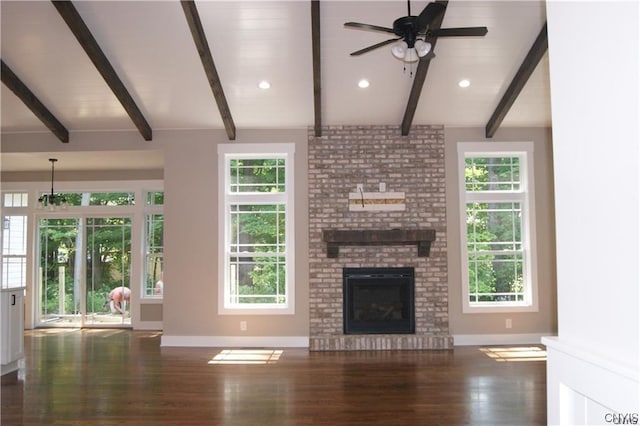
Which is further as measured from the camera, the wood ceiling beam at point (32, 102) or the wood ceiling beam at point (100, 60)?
the wood ceiling beam at point (32, 102)

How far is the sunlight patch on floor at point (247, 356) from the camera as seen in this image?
5738 mm

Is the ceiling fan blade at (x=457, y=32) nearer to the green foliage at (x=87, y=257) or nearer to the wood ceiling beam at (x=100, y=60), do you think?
the wood ceiling beam at (x=100, y=60)

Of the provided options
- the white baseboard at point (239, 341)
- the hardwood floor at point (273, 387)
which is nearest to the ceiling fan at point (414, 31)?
the hardwood floor at point (273, 387)

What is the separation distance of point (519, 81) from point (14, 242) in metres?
8.88

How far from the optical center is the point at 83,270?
335 inches

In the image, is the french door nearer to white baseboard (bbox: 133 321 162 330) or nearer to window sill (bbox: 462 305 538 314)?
white baseboard (bbox: 133 321 162 330)

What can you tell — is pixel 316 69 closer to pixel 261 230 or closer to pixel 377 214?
pixel 377 214

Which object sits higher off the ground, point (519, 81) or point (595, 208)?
point (519, 81)

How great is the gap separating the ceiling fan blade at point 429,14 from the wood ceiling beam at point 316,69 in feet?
4.26

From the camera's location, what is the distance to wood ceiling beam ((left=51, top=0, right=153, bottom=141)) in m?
4.59

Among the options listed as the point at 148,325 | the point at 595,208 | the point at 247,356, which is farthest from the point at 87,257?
the point at 595,208

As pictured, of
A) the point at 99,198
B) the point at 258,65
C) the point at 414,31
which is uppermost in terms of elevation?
the point at 258,65

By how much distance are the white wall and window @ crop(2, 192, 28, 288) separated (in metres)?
9.58

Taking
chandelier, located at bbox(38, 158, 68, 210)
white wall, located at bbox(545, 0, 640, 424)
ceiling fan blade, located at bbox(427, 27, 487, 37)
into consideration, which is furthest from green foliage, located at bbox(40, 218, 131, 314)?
white wall, located at bbox(545, 0, 640, 424)
